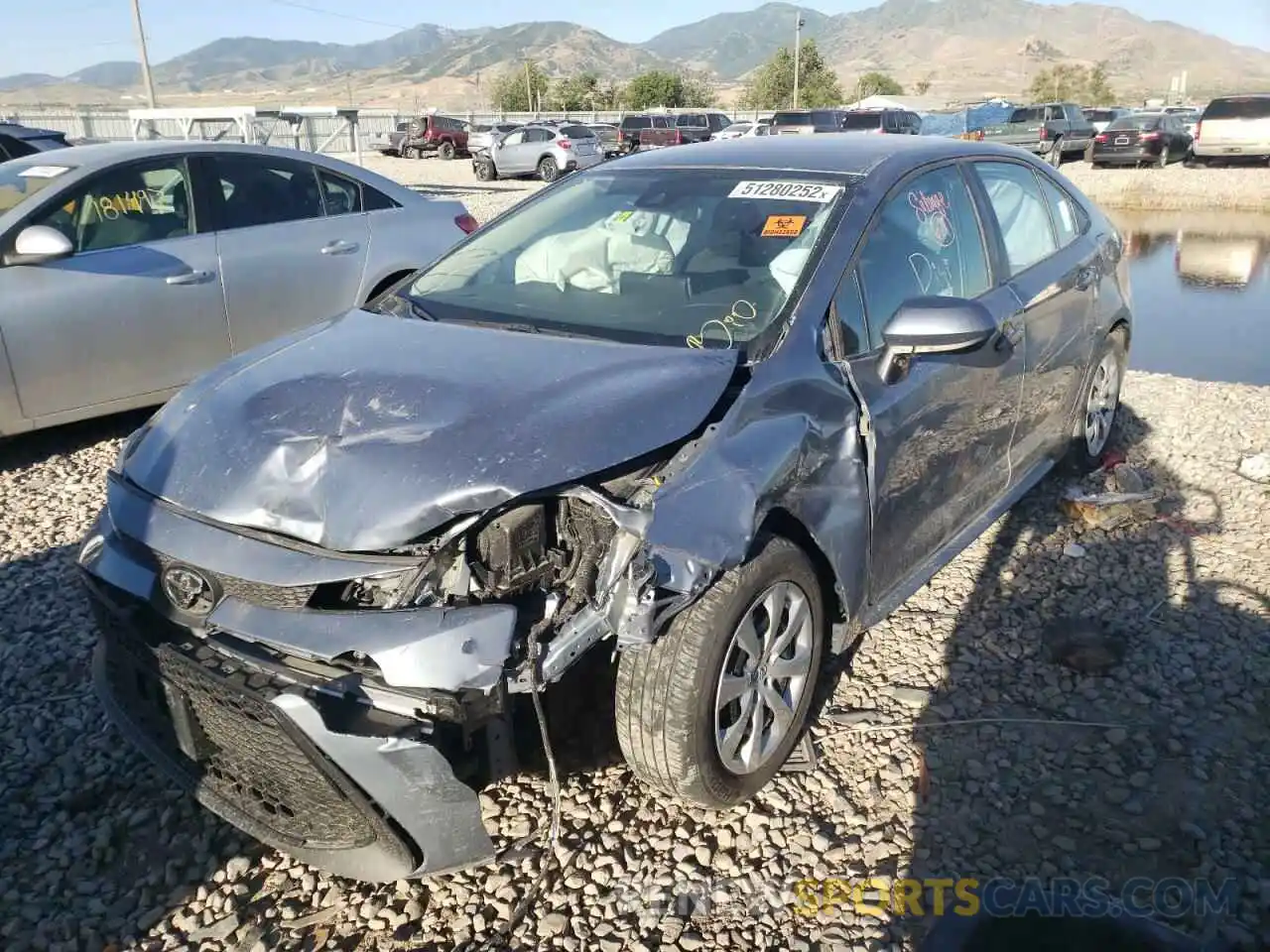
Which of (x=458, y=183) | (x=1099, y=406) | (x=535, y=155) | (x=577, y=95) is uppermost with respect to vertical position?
(x=577, y=95)

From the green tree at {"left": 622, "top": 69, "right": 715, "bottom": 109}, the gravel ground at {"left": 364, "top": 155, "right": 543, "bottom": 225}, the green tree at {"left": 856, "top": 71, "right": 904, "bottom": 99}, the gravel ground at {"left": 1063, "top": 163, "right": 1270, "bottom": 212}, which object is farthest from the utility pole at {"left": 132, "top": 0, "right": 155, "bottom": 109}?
the green tree at {"left": 856, "top": 71, "right": 904, "bottom": 99}

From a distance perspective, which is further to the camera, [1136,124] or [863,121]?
[863,121]

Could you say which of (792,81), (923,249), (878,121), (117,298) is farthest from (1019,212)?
(792,81)

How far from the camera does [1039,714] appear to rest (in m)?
3.19

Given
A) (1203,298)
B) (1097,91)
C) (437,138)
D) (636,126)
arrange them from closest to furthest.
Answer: (1203,298)
(636,126)
(437,138)
(1097,91)

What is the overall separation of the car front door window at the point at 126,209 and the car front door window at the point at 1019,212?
4.23m

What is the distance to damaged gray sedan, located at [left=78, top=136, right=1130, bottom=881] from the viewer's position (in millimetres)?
2152

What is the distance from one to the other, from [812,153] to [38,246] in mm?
3725

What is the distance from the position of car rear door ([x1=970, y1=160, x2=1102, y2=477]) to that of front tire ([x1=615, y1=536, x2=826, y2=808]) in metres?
1.66

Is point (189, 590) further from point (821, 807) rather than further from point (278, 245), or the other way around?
point (278, 245)

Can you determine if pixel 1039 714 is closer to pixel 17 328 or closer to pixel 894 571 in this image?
pixel 894 571

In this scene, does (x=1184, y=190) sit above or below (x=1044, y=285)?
below

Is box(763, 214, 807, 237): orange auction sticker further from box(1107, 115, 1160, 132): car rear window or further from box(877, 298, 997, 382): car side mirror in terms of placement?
box(1107, 115, 1160, 132): car rear window

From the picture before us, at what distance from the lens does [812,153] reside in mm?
3521
